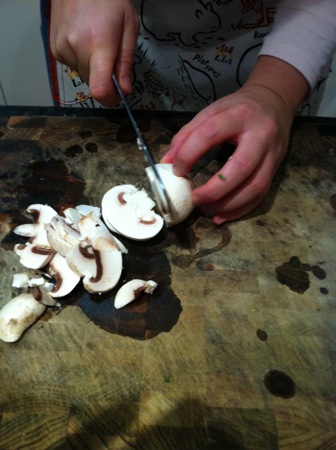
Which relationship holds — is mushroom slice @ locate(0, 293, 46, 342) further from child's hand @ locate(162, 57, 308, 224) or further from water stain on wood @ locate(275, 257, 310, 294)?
water stain on wood @ locate(275, 257, 310, 294)

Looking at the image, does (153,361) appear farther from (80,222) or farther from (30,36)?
(30,36)

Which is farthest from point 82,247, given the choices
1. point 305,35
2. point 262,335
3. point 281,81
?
point 305,35

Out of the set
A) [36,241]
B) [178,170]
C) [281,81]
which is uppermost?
[281,81]

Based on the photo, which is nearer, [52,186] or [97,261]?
[97,261]

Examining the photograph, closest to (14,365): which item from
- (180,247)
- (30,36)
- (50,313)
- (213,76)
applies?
(50,313)

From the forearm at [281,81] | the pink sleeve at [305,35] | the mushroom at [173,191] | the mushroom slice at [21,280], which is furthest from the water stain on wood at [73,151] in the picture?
the pink sleeve at [305,35]

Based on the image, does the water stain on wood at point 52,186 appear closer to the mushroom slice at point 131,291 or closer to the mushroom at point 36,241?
the mushroom at point 36,241

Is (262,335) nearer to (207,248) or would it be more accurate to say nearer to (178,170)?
(207,248)
